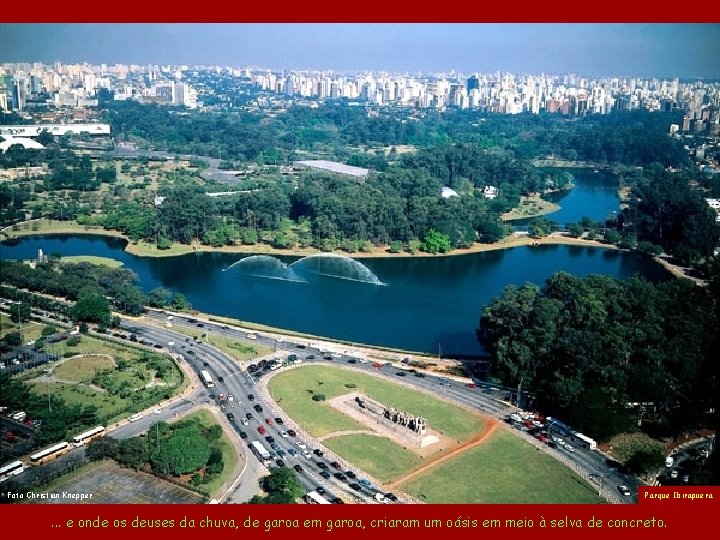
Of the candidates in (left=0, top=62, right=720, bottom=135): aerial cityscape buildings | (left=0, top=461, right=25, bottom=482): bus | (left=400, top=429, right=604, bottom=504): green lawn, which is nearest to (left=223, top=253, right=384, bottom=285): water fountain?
(left=400, top=429, right=604, bottom=504): green lawn

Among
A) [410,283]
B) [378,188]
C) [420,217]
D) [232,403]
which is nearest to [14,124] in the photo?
[378,188]

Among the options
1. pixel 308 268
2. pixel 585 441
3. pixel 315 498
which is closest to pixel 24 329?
pixel 315 498

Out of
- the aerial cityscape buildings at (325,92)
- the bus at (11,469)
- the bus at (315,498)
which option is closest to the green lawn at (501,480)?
the bus at (315,498)

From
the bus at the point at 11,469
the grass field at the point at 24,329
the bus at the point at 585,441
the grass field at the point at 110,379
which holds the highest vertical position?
the grass field at the point at 24,329

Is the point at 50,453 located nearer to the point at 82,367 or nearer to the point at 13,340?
the point at 82,367

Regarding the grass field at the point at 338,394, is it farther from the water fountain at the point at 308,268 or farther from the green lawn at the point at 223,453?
the water fountain at the point at 308,268

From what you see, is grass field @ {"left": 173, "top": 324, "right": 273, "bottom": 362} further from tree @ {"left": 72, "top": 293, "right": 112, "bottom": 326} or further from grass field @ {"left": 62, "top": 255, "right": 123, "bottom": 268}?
grass field @ {"left": 62, "top": 255, "right": 123, "bottom": 268}
